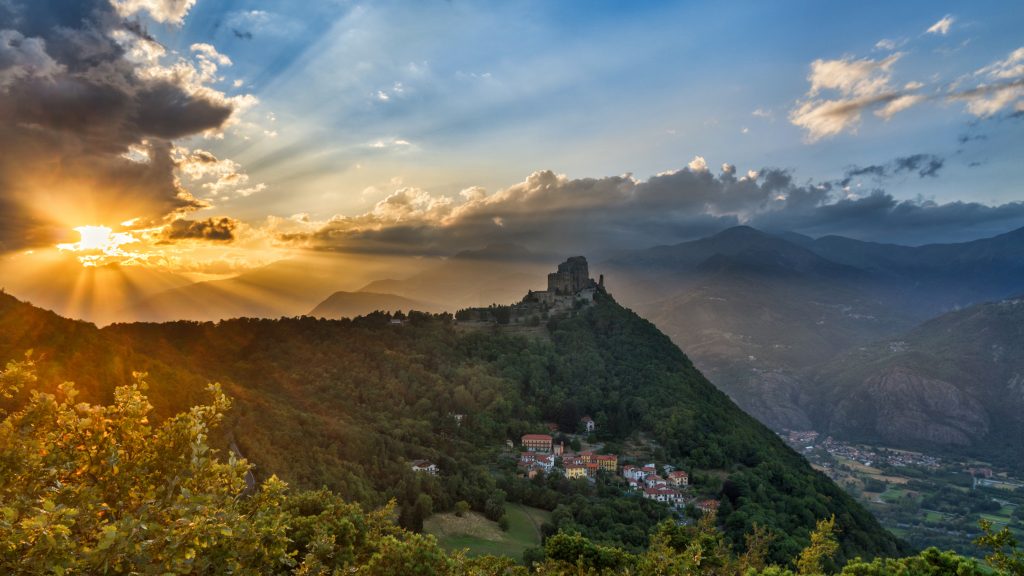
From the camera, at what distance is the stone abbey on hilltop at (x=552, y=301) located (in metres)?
117

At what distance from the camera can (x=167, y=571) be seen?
7352 millimetres

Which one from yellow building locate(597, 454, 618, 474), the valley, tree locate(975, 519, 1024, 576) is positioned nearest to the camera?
tree locate(975, 519, 1024, 576)

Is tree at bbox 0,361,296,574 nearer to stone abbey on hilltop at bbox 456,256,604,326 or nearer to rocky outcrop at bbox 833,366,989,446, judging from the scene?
stone abbey on hilltop at bbox 456,256,604,326

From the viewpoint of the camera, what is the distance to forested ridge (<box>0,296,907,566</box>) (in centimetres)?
4234

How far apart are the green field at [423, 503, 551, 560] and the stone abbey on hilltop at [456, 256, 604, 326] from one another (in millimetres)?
63723

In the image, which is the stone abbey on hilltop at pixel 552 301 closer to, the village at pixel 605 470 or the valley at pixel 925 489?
the village at pixel 605 470

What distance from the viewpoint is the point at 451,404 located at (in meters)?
80.5

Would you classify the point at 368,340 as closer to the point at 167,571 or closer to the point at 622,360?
the point at 622,360

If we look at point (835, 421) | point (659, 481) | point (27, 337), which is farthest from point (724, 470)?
point (835, 421)

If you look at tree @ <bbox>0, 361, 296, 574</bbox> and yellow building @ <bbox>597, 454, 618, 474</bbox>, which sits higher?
tree @ <bbox>0, 361, 296, 574</bbox>

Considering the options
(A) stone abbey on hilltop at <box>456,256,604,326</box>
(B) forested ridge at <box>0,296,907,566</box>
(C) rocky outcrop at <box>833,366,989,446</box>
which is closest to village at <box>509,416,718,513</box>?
(B) forested ridge at <box>0,296,907,566</box>

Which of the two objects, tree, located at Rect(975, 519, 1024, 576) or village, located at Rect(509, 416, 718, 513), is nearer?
tree, located at Rect(975, 519, 1024, 576)

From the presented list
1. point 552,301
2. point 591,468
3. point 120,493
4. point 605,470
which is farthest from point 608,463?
point 120,493

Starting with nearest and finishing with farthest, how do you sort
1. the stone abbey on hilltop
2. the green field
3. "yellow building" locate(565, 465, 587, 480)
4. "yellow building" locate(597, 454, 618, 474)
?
1. the green field
2. "yellow building" locate(565, 465, 587, 480)
3. "yellow building" locate(597, 454, 618, 474)
4. the stone abbey on hilltop
